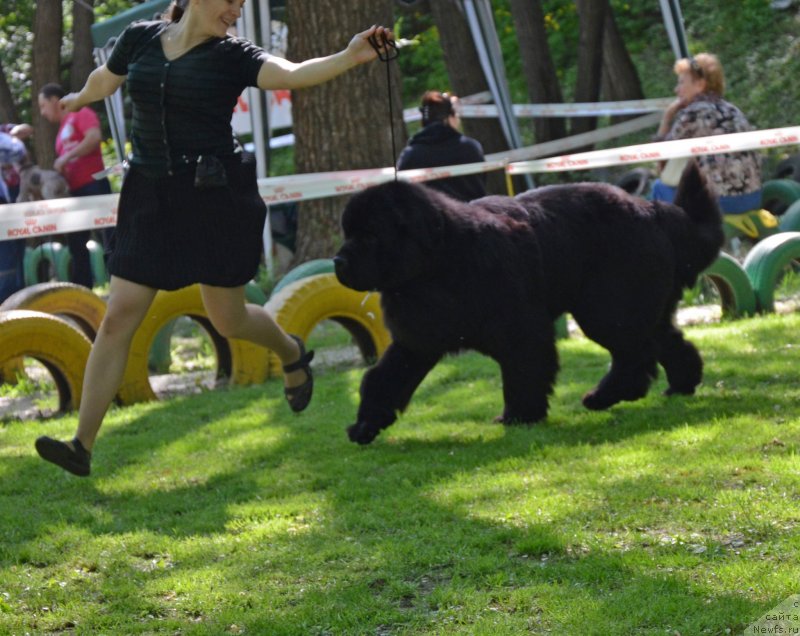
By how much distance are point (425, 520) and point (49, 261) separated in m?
12.6

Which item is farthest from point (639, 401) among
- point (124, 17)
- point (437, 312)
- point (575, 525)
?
point (124, 17)

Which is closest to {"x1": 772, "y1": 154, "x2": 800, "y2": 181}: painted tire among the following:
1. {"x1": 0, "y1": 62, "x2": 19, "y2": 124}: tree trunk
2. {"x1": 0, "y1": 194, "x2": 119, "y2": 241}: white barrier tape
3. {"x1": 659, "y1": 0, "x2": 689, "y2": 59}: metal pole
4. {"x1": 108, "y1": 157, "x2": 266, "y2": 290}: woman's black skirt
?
{"x1": 659, "y1": 0, "x2": 689, "y2": 59}: metal pole

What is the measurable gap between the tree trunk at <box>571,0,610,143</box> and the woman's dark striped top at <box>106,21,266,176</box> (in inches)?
515

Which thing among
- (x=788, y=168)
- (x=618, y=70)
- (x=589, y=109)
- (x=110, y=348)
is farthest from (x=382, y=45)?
(x=618, y=70)

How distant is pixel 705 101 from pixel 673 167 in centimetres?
60

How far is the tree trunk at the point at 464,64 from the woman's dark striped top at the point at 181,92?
36.7 feet

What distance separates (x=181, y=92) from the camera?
5.67 meters

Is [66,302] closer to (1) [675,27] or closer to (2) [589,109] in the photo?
(1) [675,27]

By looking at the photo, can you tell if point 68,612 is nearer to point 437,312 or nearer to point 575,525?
point 575,525

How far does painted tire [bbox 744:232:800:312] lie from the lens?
9773 mm

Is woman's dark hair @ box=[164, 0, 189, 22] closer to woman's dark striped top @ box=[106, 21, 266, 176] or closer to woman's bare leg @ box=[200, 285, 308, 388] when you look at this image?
woman's dark striped top @ box=[106, 21, 266, 176]

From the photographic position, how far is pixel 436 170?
33.6 feet

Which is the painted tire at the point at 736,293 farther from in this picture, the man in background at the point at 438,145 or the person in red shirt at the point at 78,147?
the person in red shirt at the point at 78,147

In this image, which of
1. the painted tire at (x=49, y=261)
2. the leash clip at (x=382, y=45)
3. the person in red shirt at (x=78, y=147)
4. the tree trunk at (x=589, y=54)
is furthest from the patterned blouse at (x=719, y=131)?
the painted tire at (x=49, y=261)
